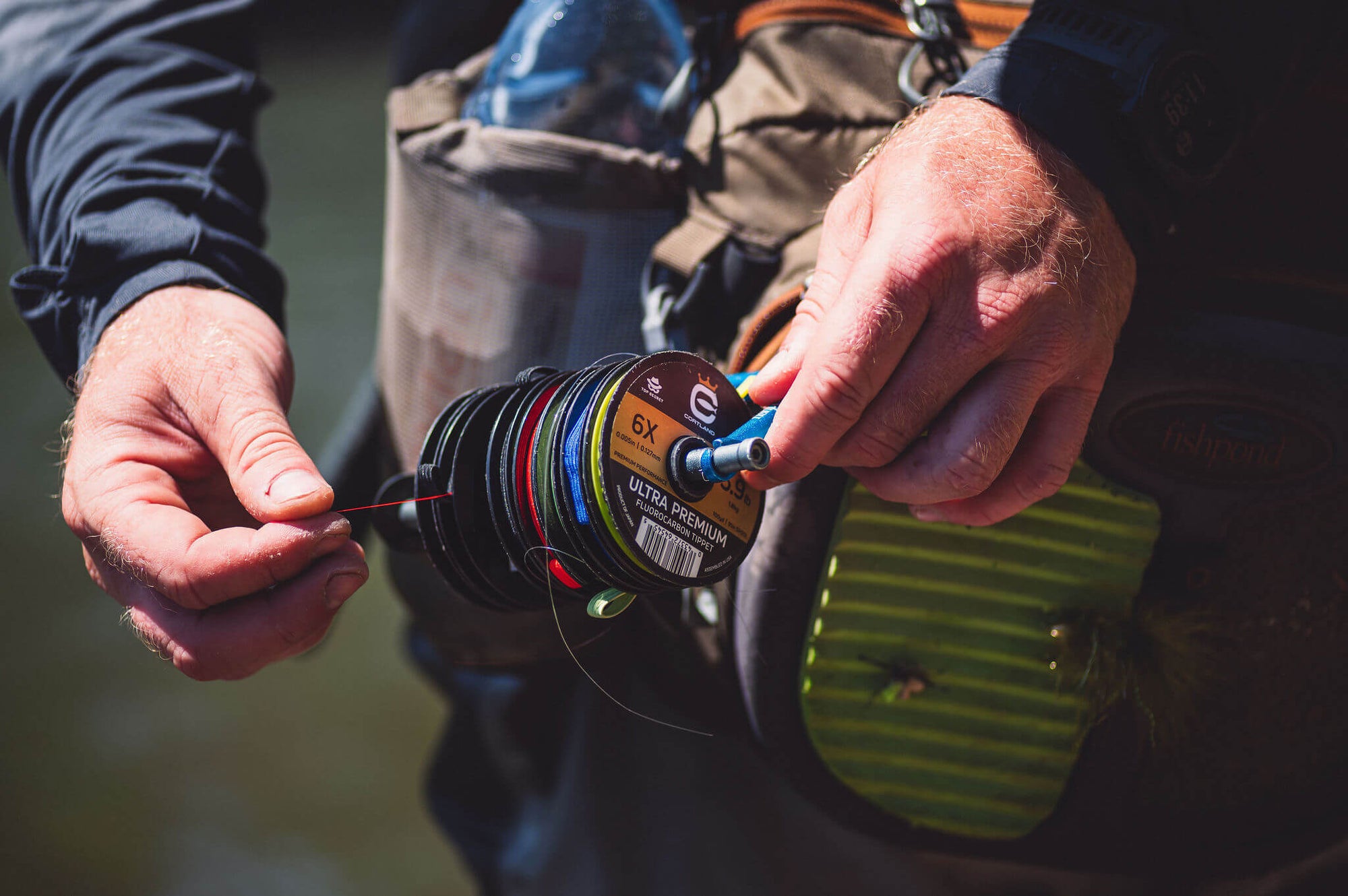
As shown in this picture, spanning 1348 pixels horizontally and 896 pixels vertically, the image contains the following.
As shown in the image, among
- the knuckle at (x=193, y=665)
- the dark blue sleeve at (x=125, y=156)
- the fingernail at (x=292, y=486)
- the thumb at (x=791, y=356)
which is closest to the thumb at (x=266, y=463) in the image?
the fingernail at (x=292, y=486)

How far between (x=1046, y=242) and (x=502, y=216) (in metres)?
0.64

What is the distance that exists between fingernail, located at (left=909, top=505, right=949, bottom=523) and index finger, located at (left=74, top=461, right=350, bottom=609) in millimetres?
469

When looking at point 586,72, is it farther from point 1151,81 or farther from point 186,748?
point 186,748

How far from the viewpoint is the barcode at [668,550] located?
668 mm

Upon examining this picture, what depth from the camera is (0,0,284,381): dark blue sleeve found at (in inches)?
38.1

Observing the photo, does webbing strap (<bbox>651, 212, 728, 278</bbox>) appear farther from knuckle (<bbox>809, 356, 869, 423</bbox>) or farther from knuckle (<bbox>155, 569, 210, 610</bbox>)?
knuckle (<bbox>155, 569, 210, 610</bbox>)

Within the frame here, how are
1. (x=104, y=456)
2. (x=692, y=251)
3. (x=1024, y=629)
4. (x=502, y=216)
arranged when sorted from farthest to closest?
(x=502, y=216) → (x=692, y=251) → (x=1024, y=629) → (x=104, y=456)

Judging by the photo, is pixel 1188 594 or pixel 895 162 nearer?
pixel 895 162

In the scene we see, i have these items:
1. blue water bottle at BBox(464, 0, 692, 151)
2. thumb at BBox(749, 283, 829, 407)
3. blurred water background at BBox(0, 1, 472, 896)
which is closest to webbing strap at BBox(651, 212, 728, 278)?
blue water bottle at BBox(464, 0, 692, 151)

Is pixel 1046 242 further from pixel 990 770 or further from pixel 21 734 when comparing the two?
pixel 21 734

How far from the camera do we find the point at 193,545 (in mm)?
714

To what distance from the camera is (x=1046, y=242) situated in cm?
70

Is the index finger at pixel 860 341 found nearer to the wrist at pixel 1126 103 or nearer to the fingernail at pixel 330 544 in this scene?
the wrist at pixel 1126 103


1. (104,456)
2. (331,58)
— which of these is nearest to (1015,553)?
(104,456)
